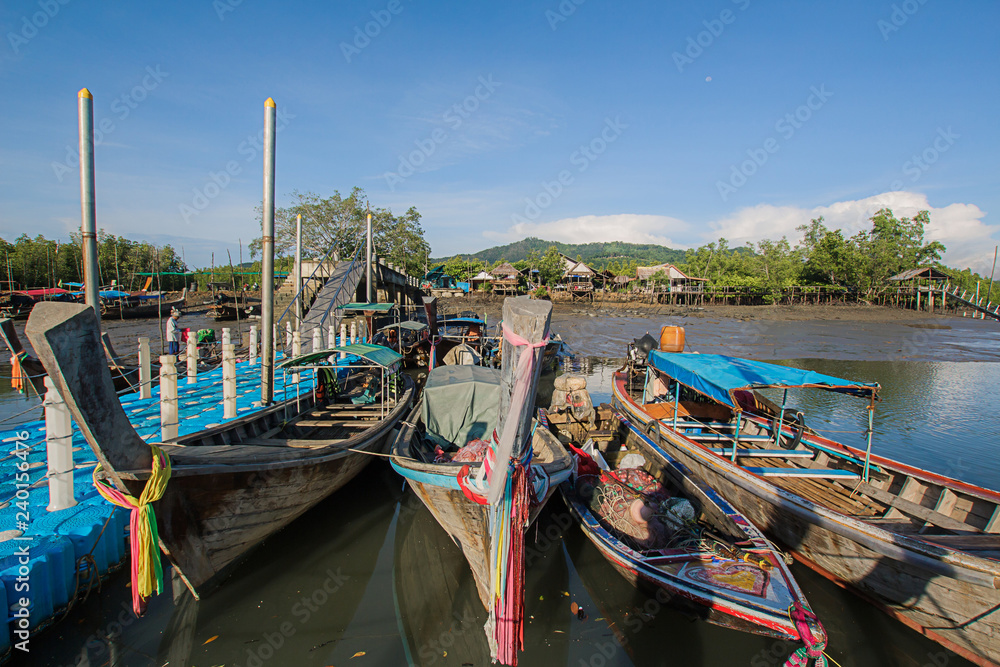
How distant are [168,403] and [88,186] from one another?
3679 millimetres

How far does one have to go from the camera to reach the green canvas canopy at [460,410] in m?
7.48

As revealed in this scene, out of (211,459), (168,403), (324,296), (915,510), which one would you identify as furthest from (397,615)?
(324,296)

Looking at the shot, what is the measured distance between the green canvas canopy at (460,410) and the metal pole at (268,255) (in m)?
3.28

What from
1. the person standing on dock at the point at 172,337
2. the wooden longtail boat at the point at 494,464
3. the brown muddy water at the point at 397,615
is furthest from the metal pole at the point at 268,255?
the person standing on dock at the point at 172,337

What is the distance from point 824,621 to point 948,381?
63.6 feet

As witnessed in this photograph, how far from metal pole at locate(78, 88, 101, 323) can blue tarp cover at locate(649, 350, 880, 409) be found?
954cm

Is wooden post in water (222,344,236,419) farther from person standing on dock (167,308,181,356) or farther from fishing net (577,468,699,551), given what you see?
person standing on dock (167,308,181,356)

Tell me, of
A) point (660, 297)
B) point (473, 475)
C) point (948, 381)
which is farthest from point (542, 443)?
point (660, 297)

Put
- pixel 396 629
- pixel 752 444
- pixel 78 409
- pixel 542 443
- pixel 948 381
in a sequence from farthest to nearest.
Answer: pixel 948 381
pixel 752 444
pixel 542 443
pixel 396 629
pixel 78 409

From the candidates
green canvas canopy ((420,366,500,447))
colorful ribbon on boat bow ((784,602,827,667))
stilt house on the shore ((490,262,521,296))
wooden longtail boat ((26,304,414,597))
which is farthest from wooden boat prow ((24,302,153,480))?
stilt house on the shore ((490,262,521,296))

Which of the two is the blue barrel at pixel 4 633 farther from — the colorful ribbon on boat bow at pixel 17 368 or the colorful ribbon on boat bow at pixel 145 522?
the colorful ribbon on boat bow at pixel 17 368

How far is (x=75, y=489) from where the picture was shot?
5488 mm

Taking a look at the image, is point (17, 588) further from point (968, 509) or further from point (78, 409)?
point (968, 509)

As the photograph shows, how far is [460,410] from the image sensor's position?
757 cm
